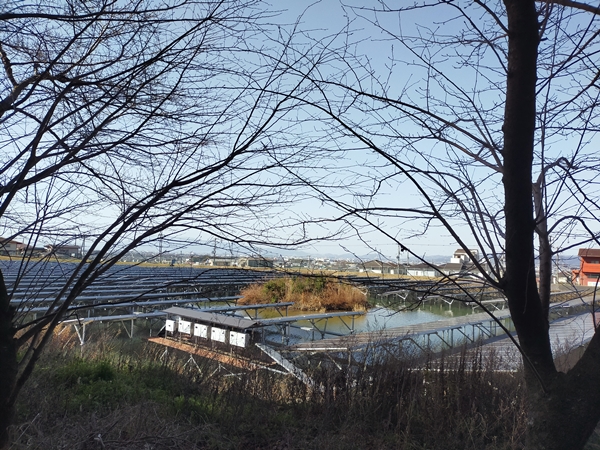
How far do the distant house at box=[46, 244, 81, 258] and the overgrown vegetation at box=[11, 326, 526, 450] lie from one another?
4.90ft

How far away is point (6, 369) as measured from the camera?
1853mm

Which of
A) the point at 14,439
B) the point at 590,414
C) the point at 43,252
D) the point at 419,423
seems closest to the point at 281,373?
the point at 419,423

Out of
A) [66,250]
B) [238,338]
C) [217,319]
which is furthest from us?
[217,319]

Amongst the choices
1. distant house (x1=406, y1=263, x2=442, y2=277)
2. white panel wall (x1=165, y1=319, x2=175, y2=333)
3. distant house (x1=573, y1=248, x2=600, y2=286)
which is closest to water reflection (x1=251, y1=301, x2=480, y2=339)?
white panel wall (x1=165, y1=319, x2=175, y2=333)

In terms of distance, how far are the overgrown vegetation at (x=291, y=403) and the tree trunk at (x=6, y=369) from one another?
1735 mm

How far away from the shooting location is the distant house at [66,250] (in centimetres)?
262

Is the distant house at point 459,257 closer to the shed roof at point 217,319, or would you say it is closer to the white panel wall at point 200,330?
the shed roof at point 217,319

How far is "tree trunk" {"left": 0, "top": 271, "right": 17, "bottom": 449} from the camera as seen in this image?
1842 millimetres

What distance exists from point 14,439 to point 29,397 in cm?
181

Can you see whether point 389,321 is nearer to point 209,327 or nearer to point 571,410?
point 209,327

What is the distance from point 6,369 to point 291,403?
12.5 feet

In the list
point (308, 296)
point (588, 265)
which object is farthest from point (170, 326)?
point (588, 265)

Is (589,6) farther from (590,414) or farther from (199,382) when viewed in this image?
(199,382)

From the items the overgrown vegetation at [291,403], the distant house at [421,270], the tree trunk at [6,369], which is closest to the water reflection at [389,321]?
the overgrown vegetation at [291,403]
